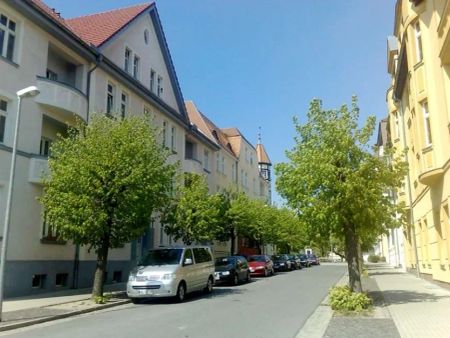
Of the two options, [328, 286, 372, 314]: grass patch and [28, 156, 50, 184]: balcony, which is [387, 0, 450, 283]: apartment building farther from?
[28, 156, 50, 184]: balcony

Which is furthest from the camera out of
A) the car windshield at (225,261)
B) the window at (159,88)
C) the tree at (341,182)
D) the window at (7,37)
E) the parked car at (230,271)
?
the window at (159,88)

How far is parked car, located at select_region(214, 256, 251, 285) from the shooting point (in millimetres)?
24594

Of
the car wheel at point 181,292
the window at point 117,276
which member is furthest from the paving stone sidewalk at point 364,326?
the window at point 117,276

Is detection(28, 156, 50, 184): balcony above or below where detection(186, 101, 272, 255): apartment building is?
below

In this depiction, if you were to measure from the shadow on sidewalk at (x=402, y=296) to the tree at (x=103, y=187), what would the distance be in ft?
28.8

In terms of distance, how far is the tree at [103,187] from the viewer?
1623 centimetres

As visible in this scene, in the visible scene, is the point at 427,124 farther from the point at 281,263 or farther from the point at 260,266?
the point at 281,263

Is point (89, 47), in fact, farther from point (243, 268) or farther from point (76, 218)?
point (243, 268)

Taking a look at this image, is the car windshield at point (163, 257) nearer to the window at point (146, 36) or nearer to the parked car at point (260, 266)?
the window at point (146, 36)

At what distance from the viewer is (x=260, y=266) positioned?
33.4 m

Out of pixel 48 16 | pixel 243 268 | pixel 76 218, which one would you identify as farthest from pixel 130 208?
pixel 243 268

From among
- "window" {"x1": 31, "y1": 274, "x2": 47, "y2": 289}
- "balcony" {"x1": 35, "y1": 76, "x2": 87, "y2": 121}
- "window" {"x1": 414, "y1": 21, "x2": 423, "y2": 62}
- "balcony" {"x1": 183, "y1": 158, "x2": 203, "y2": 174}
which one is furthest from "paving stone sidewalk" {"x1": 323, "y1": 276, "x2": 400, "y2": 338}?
"balcony" {"x1": 183, "y1": 158, "x2": 203, "y2": 174}

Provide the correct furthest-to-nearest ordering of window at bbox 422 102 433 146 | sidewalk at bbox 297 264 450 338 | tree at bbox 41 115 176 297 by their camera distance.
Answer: window at bbox 422 102 433 146
tree at bbox 41 115 176 297
sidewalk at bbox 297 264 450 338

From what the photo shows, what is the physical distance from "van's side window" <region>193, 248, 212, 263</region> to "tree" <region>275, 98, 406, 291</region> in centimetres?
479
